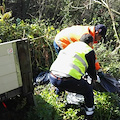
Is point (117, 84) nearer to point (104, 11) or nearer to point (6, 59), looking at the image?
point (6, 59)

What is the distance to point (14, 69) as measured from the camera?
2482 millimetres

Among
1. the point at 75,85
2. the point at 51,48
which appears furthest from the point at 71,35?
the point at 75,85

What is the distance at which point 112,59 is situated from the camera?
494 cm

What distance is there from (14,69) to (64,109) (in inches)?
42.7

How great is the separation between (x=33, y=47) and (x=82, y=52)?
7.12 feet

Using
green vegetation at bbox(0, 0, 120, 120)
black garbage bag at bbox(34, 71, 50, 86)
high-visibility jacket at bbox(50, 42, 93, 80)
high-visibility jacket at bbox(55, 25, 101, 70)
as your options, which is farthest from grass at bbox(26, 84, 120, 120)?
high-visibility jacket at bbox(55, 25, 101, 70)

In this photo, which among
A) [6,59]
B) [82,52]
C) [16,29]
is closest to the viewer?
[6,59]

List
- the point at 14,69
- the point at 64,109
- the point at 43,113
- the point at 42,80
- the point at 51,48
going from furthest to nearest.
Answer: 1. the point at 51,48
2. the point at 42,80
3. the point at 64,109
4. the point at 43,113
5. the point at 14,69

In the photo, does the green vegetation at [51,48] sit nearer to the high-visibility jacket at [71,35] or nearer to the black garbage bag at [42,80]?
the black garbage bag at [42,80]

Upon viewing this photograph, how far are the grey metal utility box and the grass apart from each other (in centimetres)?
38

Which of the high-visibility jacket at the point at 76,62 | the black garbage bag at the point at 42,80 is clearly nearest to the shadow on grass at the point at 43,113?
the high-visibility jacket at the point at 76,62

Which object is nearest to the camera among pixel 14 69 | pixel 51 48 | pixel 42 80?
pixel 14 69

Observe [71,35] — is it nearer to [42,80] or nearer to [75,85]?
[42,80]

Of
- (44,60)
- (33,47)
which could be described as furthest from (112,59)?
(33,47)
